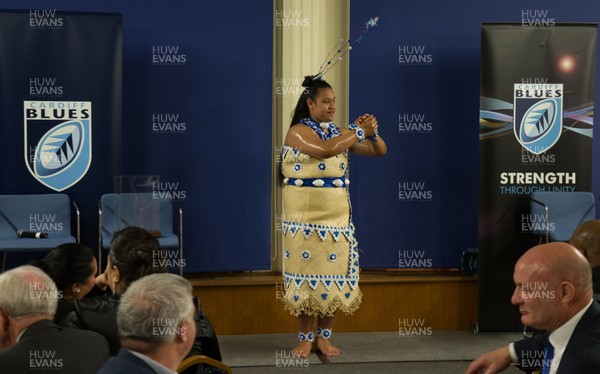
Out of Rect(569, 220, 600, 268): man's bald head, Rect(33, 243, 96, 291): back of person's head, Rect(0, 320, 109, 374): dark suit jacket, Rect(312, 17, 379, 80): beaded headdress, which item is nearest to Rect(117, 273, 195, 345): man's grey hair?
Rect(0, 320, 109, 374): dark suit jacket

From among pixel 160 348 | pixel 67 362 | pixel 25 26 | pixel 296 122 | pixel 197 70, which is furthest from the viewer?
pixel 197 70

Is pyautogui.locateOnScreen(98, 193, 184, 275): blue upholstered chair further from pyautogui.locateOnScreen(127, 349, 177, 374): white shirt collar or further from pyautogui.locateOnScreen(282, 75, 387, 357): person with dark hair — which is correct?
pyautogui.locateOnScreen(127, 349, 177, 374): white shirt collar

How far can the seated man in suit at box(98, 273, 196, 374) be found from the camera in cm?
200

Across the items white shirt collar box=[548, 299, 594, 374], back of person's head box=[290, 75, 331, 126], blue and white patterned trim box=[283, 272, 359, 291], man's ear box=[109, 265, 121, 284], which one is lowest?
blue and white patterned trim box=[283, 272, 359, 291]

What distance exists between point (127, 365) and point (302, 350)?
3.51m

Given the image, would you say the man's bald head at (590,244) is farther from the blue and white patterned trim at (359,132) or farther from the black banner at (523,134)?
the black banner at (523,134)

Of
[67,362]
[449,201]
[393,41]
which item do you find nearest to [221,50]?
[393,41]

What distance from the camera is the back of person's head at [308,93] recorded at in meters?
5.26

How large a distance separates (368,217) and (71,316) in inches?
155

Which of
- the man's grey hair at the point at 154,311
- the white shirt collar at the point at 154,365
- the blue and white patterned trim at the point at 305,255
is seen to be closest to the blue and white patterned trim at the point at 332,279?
the blue and white patterned trim at the point at 305,255

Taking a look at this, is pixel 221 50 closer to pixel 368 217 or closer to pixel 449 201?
pixel 368 217

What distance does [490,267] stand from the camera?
6.00 meters

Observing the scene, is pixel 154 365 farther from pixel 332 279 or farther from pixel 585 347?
pixel 332 279

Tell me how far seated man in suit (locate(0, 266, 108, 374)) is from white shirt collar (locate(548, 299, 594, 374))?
128 cm
